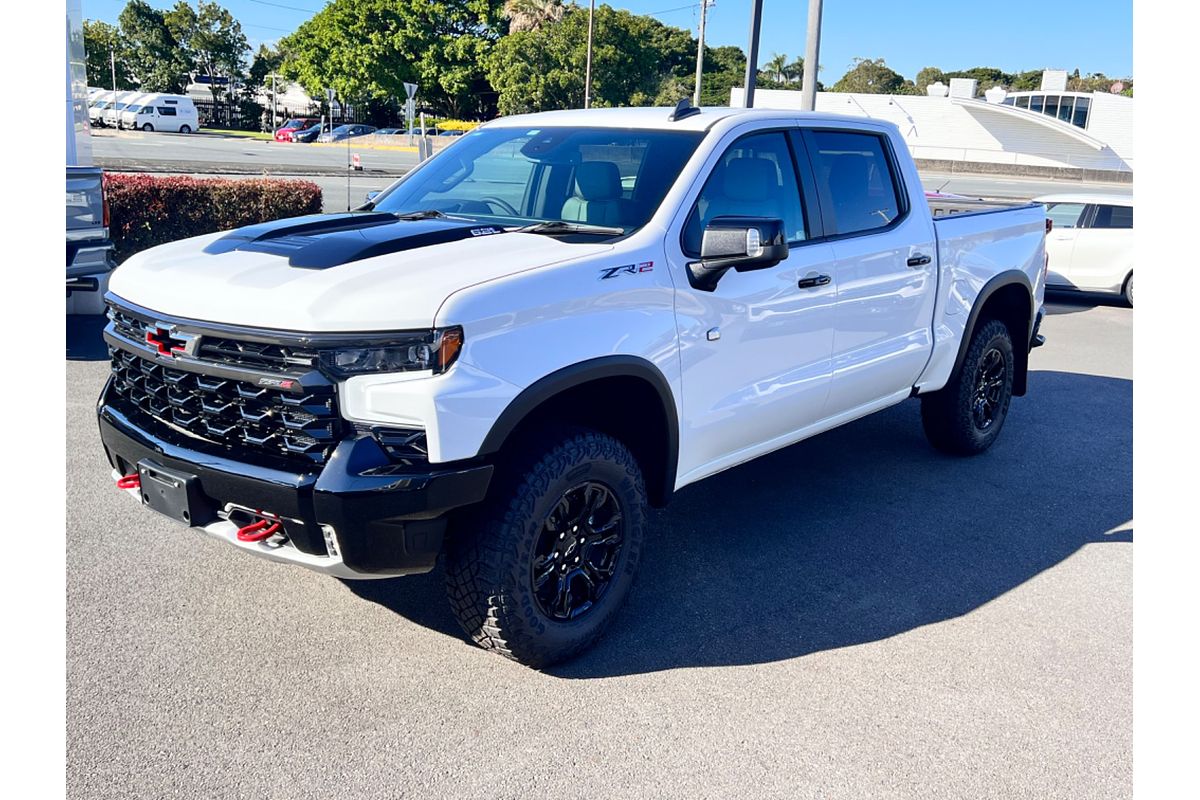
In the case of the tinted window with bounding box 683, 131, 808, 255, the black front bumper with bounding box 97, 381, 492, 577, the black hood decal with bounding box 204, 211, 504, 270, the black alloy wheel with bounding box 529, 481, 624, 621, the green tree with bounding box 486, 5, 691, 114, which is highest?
the green tree with bounding box 486, 5, 691, 114

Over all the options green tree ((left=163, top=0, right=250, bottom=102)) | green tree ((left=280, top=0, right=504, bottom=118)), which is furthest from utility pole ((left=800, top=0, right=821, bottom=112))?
green tree ((left=163, top=0, right=250, bottom=102))

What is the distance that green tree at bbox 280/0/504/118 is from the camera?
61.7m

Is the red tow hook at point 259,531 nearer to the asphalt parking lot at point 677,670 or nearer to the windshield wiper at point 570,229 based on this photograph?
the asphalt parking lot at point 677,670

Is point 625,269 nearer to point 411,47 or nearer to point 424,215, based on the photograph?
point 424,215

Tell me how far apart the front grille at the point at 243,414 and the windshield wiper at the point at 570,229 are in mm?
1248

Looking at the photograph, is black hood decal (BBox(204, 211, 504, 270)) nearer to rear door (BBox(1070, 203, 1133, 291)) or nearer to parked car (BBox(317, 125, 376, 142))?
rear door (BBox(1070, 203, 1133, 291))

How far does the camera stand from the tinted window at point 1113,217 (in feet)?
43.0

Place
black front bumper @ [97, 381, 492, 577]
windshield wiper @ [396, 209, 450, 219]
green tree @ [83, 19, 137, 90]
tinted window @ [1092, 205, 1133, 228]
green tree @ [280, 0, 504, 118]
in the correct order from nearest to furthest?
black front bumper @ [97, 381, 492, 577]
windshield wiper @ [396, 209, 450, 219]
tinted window @ [1092, 205, 1133, 228]
green tree @ [280, 0, 504, 118]
green tree @ [83, 19, 137, 90]

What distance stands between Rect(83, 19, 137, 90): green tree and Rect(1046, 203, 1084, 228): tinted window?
75.6 metres

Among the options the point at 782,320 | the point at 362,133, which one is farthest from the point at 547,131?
the point at 362,133

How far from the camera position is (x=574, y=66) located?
187 ft

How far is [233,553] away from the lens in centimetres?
450

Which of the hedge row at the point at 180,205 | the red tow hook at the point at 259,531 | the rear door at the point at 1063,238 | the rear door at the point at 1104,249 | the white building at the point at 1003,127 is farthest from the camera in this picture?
the white building at the point at 1003,127

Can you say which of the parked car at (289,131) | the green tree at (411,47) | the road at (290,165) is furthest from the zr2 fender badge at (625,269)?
the green tree at (411,47)
